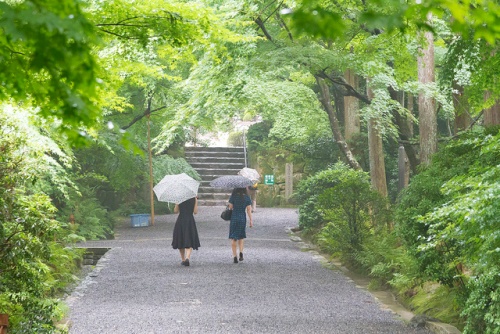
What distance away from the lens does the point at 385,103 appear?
1562cm

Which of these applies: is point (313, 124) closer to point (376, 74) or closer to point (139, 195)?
point (376, 74)

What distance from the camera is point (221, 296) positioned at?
35.6 feet

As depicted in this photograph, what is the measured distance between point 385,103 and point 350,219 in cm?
266

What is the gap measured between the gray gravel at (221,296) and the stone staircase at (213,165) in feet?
42.3

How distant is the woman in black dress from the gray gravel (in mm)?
423

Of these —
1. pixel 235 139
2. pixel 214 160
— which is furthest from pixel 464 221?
pixel 235 139

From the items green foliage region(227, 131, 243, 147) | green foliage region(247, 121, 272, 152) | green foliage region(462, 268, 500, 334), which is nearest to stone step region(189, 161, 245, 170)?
green foliage region(247, 121, 272, 152)

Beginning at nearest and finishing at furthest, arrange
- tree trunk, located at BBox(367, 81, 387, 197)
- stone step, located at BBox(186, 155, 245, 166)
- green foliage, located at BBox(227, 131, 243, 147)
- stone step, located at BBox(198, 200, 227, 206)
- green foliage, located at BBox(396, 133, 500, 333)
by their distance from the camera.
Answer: green foliage, located at BBox(396, 133, 500, 333)
tree trunk, located at BBox(367, 81, 387, 197)
stone step, located at BBox(198, 200, 227, 206)
stone step, located at BBox(186, 155, 245, 166)
green foliage, located at BBox(227, 131, 243, 147)

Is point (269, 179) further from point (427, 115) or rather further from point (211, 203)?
point (427, 115)

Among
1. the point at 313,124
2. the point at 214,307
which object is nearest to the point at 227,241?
the point at 313,124

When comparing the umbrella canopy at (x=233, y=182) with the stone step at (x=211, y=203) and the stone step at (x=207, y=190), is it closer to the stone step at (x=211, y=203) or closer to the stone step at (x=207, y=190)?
the stone step at (x=211, y=203)

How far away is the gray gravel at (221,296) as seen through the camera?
28.5 feet

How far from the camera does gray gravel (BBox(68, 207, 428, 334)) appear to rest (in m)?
8.70

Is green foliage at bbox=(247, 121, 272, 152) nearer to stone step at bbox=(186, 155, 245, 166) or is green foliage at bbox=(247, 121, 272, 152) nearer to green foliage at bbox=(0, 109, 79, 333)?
stone step at bbox=(186, 155, 245, 166)
